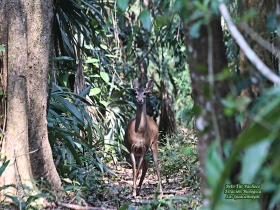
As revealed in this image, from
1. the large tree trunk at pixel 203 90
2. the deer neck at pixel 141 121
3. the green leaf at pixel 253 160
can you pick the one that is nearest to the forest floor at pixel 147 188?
the deer neck at pixel 141 121

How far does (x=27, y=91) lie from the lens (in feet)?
17.9

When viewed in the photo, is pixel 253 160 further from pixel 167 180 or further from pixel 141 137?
pixel 141 137

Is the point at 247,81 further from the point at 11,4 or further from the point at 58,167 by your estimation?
the point at 58,167

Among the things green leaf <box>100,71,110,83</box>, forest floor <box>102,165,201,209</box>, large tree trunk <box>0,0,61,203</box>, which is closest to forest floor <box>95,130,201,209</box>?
forest floor <box>102,165,201,209</box>

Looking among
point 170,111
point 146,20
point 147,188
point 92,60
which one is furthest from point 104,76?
point 146,20

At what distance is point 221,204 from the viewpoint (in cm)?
183

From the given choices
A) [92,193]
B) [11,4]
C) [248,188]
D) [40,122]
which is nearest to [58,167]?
[92,193]

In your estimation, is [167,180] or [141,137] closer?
[167,180]

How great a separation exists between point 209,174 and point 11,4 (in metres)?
4.23

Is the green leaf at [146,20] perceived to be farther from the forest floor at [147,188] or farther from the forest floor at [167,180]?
the forest floor at [147,188]

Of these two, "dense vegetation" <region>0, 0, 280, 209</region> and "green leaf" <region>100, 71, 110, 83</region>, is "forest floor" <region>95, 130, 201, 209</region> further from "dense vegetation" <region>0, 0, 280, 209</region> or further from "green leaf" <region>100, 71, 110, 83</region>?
"green leaf" <region>100, 71, 110, 83</region>

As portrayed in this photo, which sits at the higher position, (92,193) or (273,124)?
(273,124)

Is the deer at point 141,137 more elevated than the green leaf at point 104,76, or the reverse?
the green leaf at point 104,76

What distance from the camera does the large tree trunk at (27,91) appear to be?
5262mm
